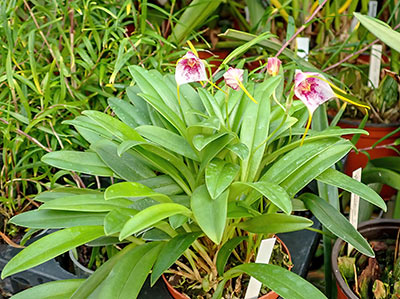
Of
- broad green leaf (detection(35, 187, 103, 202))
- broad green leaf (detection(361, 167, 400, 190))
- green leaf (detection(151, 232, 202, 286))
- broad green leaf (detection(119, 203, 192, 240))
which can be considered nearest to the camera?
broad green leaf (detection(119, 203, 192, 240))

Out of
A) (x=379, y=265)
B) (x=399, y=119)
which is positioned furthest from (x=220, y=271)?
(x=399, y=119)

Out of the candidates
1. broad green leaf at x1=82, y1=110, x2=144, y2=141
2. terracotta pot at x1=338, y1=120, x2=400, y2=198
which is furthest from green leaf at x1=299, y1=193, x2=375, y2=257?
terracotta pot at x1=338, y1=120, x2=400, y2=198

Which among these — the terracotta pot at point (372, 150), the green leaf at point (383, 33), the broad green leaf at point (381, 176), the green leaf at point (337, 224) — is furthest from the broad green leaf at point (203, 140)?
the terracotta pot at point (372, 150)

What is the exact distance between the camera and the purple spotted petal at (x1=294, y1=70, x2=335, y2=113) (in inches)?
24.4

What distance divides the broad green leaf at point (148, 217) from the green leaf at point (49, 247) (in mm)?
101

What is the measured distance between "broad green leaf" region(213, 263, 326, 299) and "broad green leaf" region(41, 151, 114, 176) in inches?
11.2

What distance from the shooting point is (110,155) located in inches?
30.3

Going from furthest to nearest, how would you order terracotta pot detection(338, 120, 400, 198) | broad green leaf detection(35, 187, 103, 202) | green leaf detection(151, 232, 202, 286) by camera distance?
1. terracotta pot detection(338, 120, 400, 198)
2. broad green leaf detection(35, 187, 103, 202)
3. green leaf detection(151, 232, 202, 286)

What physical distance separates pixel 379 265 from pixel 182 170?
1.48ft

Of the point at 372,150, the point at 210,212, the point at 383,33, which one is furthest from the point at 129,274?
the point at 372,150

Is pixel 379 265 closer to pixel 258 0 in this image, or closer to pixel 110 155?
pixel 110 155

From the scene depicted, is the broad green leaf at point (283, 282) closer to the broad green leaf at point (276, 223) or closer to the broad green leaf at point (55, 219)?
the broad green leaf at point (276, 223)

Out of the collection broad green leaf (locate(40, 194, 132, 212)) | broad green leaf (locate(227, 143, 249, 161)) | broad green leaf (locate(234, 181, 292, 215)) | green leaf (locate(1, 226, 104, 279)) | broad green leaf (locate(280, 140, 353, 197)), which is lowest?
broad green leaf (locate(280, 140, 353, 197))

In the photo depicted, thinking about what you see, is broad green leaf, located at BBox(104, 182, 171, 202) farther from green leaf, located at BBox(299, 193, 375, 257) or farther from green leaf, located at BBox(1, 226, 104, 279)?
green leaf, located at BBox(299, 193, 375, 257)
